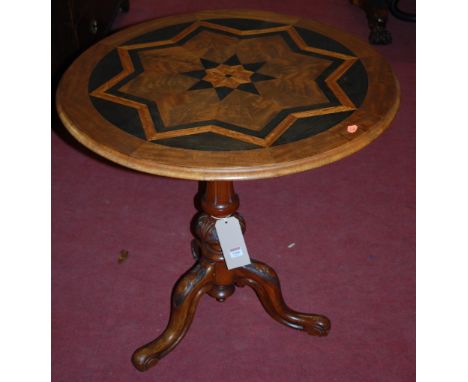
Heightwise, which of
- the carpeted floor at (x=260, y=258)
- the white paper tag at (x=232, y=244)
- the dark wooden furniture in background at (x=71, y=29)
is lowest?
the carpeted floor at (x=260, y=258)

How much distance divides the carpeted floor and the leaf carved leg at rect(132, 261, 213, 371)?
4cm

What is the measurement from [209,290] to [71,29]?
1359mm

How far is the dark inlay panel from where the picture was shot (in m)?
1.15

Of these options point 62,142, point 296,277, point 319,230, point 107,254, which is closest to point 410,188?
point 319,230

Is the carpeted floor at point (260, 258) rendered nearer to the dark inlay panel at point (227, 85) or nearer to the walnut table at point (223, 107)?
the walnut table at point (223, 107)

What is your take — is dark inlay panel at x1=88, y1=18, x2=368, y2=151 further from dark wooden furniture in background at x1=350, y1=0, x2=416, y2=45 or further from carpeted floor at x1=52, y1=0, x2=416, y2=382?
dark wooden furniture in background at x1=350, y1=0, x2=416, y2=45

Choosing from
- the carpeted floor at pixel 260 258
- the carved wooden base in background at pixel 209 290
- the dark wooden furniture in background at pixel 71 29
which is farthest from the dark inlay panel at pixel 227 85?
the dark wooden furniture in background at pixel 71 29

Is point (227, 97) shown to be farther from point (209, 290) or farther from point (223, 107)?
point (209, 290)

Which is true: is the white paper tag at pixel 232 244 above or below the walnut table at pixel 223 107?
below

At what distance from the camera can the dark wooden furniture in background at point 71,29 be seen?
228 centimetres

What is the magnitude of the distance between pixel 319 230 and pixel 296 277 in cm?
25

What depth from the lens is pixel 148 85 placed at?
51.6 inches

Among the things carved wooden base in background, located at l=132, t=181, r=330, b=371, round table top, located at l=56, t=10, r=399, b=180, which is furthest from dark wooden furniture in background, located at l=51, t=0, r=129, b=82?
carved wooden base in background, located at l=132, t=181, r=330, b=371

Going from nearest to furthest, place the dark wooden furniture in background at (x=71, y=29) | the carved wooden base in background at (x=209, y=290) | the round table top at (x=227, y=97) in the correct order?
the round table top at (x=227, y=97)
the carved wooden base in background at (x=209, y=290)
the dark wooden furniture in background at (x=71, y=29)
